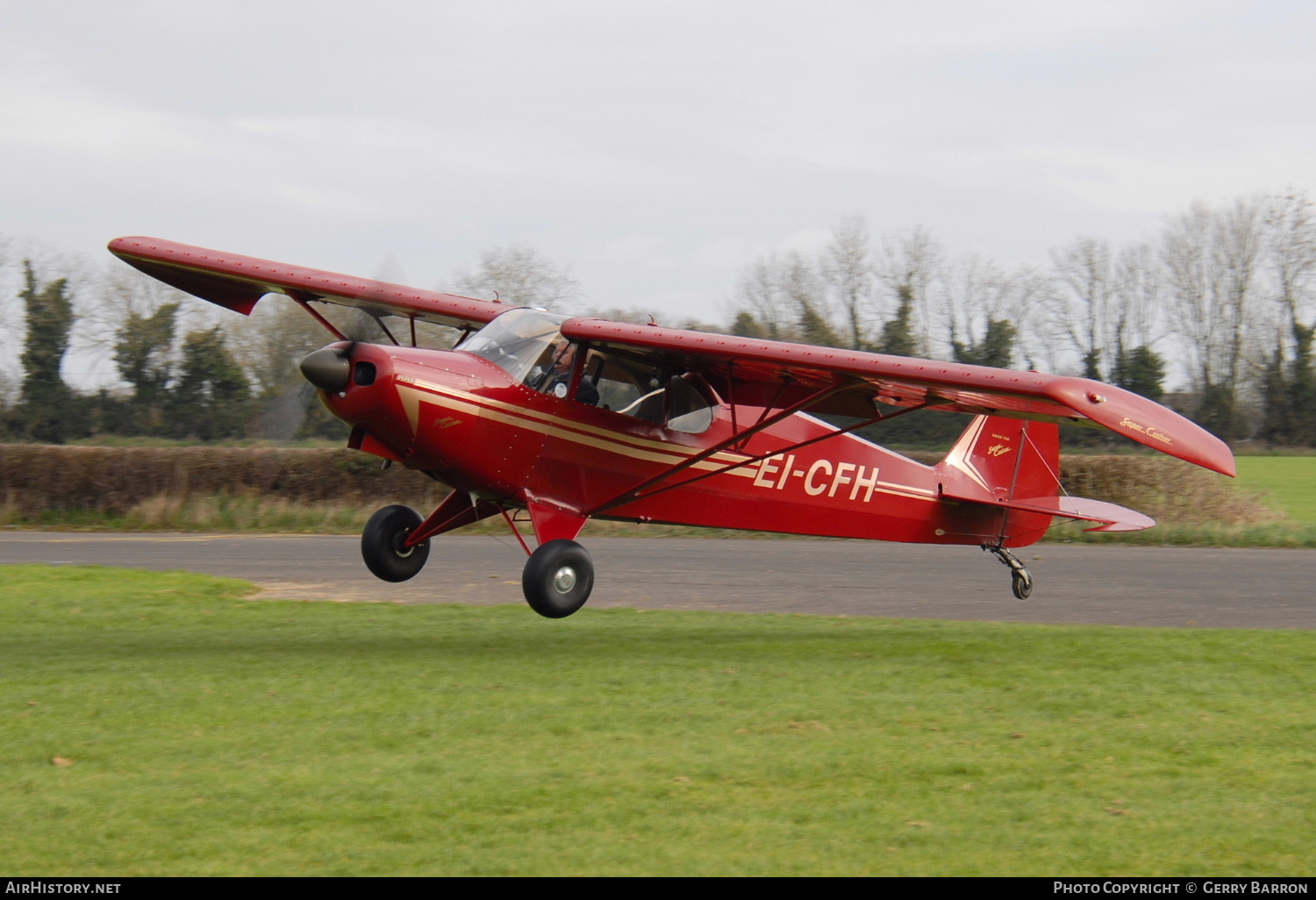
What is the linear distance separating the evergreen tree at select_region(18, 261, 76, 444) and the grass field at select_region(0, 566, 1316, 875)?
3132cm

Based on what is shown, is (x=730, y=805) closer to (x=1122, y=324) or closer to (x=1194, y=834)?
(x=1194, y=834)

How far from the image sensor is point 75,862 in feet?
15.9

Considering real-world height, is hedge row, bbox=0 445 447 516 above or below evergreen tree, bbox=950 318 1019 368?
below

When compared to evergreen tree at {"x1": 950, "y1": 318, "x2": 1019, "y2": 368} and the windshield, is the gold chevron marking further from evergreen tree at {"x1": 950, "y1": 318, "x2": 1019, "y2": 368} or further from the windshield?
evergreen tree at {"x1": 950, "y1": 318, "x2": 1019, "y2": 368}

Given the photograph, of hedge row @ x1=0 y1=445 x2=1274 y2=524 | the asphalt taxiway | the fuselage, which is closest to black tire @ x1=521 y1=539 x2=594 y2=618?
the fuselage

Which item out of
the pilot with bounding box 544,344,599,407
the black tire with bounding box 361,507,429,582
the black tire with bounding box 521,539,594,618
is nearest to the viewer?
the black tire with bounding box 521,539,594,618

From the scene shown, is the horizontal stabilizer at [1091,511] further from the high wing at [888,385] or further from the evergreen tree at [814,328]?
the evergreen tree at [814,328]

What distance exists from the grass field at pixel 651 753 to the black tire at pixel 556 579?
49cm

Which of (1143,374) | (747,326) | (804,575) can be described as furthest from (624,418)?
(1143,374)

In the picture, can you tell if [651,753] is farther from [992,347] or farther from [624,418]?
[992,347]

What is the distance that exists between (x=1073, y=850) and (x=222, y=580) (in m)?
13.5

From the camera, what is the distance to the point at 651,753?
6.76 metres

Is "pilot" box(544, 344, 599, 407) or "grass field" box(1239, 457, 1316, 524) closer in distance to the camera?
"pilot" box(544, 344, 599, 407)

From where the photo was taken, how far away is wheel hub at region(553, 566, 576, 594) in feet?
34.0
